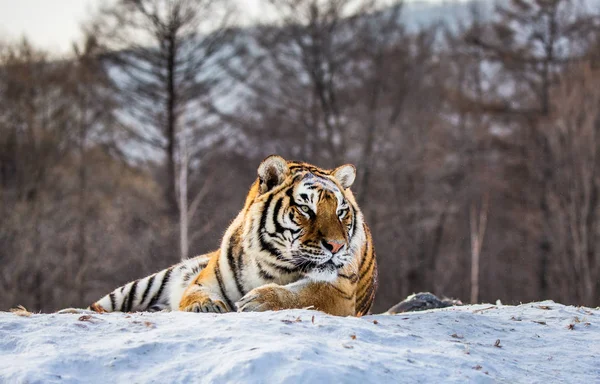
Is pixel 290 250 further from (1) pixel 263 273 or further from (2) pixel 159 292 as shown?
(2) pixel 159 292

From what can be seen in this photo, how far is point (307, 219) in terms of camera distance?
5.22 m

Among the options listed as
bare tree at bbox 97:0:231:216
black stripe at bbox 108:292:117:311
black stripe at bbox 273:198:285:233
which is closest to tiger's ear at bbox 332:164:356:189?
black stripe at bbox 273:198:285:233

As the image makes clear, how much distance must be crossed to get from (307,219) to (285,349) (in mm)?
1415

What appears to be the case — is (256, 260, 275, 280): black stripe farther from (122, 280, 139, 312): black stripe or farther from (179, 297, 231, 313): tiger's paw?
(122, 280, 139, 312): black stripe

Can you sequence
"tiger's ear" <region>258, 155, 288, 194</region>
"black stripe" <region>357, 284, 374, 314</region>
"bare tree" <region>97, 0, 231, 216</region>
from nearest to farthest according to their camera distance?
1. "tiger's ear" <region>258, 155, 288, 194</region>
2. "black stripe" <region>357, 284, 374, 314</region>
3. "bare tree" <region>97, 0, 231, 216</region>

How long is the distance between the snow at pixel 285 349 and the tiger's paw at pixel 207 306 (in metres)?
0.30

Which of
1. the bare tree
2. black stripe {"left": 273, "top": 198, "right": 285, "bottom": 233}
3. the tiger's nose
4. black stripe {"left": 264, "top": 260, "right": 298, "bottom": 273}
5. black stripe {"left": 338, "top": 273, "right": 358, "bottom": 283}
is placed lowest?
black stripe {"left": 338, "top": 273, "right": 358, "bottom": 283}

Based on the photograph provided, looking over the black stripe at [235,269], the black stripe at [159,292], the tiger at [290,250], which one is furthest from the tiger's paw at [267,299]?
the black stripe at [159,292]

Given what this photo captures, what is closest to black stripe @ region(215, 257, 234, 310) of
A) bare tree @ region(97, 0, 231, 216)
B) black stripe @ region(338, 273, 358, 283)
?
black stripe @ region(338, 273, 358, 283)

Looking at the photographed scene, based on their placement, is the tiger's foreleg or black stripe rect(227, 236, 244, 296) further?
black stripe rect(227, 236, 244, 296)

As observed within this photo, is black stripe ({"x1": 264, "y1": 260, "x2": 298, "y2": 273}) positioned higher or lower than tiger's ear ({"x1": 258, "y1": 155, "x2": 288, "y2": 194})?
lower

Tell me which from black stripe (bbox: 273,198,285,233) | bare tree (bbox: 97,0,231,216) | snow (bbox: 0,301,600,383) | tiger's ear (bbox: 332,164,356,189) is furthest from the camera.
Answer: bare tree (bbox: 97,0,231,216)

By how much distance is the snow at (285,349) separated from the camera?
3.82m

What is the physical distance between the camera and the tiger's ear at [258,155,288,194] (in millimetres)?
5484
